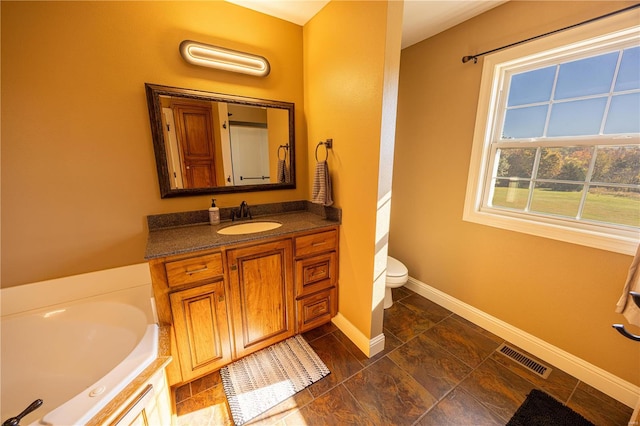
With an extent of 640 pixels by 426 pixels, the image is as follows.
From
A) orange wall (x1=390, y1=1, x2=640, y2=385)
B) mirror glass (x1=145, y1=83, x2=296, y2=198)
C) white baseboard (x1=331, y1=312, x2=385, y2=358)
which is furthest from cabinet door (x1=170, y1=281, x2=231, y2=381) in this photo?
orange wall (x1=390, y1=1, x2=640, y2=385)

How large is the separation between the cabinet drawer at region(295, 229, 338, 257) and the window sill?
45.6 inches

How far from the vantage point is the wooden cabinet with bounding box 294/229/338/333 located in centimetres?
171

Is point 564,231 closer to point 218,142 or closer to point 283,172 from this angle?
point 283,172

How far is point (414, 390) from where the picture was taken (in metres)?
1.42

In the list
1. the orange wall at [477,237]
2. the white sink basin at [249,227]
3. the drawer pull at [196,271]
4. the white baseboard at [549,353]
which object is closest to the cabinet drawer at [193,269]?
the drawer pull at [196,271]

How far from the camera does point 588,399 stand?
4.46 feet

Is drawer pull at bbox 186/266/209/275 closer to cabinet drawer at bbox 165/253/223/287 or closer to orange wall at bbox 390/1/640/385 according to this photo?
cabinet drawer at bbox 165/253/223/287

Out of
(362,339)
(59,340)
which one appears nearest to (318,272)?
(362,339)

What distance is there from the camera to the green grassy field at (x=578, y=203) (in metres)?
1.30

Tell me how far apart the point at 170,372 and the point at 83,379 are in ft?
1.39

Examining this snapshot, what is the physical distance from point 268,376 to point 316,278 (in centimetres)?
69

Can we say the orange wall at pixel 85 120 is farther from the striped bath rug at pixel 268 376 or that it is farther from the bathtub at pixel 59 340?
the striped bath rug at pixel 268 376

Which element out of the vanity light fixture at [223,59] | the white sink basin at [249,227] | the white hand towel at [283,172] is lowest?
the white sink basin at [249,227]

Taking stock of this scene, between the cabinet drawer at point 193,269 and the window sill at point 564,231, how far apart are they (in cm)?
195
